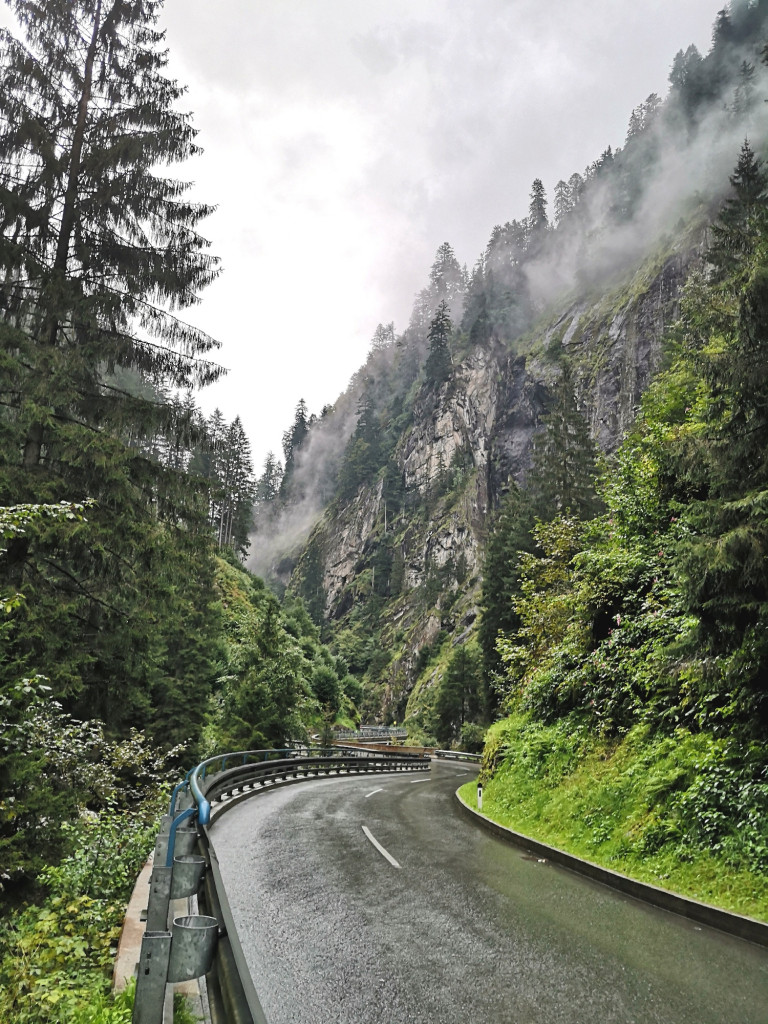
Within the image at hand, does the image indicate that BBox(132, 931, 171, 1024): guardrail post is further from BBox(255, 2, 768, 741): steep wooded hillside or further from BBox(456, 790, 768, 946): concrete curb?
BBox(255, 2, 768, 741): steep wooded hillside

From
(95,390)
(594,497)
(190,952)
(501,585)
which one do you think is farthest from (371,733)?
(190,952)

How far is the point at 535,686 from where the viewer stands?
16.6m

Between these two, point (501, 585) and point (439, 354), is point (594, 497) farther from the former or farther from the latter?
point (439, 354)

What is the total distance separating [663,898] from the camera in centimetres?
736

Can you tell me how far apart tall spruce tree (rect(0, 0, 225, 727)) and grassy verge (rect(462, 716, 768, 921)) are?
921 centimetres

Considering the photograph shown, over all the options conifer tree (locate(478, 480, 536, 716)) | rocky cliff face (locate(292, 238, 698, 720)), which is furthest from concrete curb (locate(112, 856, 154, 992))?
rocky cliff face (locate(292, 238, 698, 720))

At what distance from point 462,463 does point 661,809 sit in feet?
299

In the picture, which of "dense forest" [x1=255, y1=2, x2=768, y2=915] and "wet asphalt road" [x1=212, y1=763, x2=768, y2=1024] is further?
"dense forest" [x1=255, y1=2, x2=768, y2=915]

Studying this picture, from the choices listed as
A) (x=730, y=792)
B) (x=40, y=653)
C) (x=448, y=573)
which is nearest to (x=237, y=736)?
(x=40, y=653)

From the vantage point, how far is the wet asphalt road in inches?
181

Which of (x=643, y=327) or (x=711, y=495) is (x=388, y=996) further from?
(x=643, y=327)

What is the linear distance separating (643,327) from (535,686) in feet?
236

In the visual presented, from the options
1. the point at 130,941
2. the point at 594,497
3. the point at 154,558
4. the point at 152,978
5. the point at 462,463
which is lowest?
the point at 130,941

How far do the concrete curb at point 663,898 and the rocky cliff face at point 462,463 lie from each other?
61479 mm
